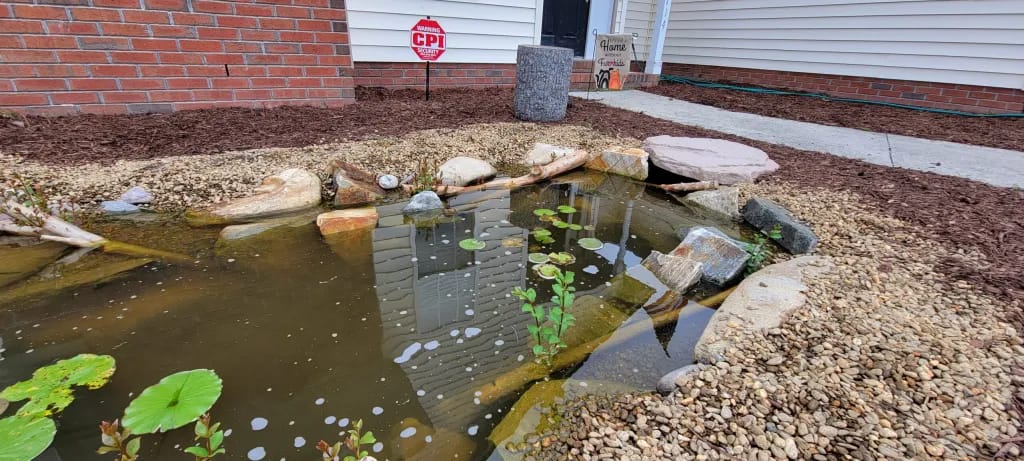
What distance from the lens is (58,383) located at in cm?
139

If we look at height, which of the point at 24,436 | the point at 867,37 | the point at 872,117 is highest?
the point at 867,37

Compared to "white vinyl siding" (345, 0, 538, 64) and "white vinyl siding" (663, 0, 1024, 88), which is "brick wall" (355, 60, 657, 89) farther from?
"white vinyl siding" (663, 0, 1024, 88)

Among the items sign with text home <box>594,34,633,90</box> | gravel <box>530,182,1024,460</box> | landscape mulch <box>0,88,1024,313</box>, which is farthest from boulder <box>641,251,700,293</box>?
sign with text home <box>594,34,633,90</box>

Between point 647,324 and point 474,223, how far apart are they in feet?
4.14

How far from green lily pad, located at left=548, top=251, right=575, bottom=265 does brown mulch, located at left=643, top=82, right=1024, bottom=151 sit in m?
4.55

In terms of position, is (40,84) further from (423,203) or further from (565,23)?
(565,23)

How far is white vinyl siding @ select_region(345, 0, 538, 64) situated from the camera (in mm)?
5211

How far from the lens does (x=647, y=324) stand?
1828mm

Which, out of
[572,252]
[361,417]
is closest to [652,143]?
[572,252]

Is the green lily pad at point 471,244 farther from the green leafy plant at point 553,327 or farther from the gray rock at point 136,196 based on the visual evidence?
the gray rock at point 136,196

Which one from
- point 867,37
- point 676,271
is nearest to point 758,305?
point 676,271

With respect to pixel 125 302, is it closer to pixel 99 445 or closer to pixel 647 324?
pixel 99 445

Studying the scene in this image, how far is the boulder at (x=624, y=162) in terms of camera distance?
3.53 meters

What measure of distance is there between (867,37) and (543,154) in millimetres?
5554
